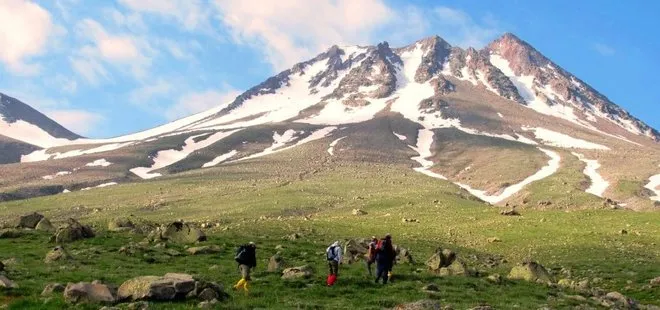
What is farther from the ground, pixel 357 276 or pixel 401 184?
pixel 401 184

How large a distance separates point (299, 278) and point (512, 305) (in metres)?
9.97

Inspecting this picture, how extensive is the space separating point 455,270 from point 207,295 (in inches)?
637

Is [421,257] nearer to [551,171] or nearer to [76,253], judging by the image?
[76,253]

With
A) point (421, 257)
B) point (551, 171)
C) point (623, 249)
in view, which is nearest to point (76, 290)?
point (421, 257)

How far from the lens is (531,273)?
33.8 metres

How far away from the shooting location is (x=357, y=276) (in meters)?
32.0

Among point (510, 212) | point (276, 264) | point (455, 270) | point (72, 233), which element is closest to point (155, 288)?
point (276, 264)

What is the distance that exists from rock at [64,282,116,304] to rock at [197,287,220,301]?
3.05m

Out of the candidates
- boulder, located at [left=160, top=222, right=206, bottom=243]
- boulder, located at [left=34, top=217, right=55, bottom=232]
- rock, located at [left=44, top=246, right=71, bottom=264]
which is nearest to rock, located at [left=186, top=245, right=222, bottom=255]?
boulder, located at [left=160, top=222, right=206, bottom=243]

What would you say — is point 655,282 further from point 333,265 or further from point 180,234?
point 180,234

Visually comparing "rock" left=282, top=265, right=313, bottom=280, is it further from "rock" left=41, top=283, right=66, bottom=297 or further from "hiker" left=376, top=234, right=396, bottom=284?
"rock" left=41, top=283, right=66, bottom=297

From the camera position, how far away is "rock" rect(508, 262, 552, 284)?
33.7 metres

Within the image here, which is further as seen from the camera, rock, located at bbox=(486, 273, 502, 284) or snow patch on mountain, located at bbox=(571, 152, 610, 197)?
snow patch on mountain, located at bbox=(571, 152, 610, 197)

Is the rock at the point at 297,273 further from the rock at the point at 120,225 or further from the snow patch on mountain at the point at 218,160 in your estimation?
the snow patch on mountain at the point at 218,160
